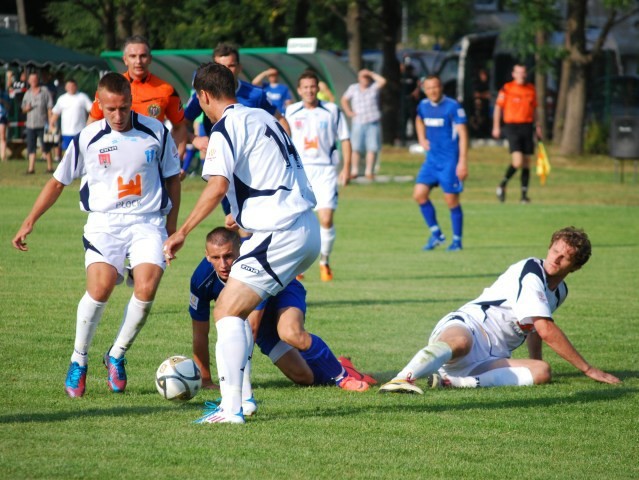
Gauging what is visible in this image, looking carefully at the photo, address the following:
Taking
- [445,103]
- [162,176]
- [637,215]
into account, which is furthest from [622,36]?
[162,176]

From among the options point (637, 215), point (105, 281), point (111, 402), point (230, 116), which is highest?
point (230, 116)

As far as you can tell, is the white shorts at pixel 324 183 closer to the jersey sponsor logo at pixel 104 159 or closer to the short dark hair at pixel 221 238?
the jersey sponsor logo at pixel 104 159

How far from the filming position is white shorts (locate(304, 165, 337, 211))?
13.0 meters

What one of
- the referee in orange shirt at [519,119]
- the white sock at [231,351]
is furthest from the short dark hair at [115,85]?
the referee in orange shirt at [519,119]

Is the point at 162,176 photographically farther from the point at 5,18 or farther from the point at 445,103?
the point at 5,18

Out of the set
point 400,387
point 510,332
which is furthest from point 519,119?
point 400,387

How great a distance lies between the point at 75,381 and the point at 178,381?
2.42 feet

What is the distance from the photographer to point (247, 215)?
19.4 feet

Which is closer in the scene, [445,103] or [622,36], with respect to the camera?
[445,103]

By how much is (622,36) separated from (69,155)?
49701mm

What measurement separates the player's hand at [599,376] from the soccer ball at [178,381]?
2.59 metres

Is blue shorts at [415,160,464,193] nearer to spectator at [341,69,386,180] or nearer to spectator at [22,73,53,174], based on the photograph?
spectator at [341,69,386,180]

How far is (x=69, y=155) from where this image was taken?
7027mm

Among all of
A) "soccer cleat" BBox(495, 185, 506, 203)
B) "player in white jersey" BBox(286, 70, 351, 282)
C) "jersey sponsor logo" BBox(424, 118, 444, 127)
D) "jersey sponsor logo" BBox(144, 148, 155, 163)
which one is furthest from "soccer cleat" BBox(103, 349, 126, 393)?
"soccer cleat" BBox(495, 185, 506, 203)
